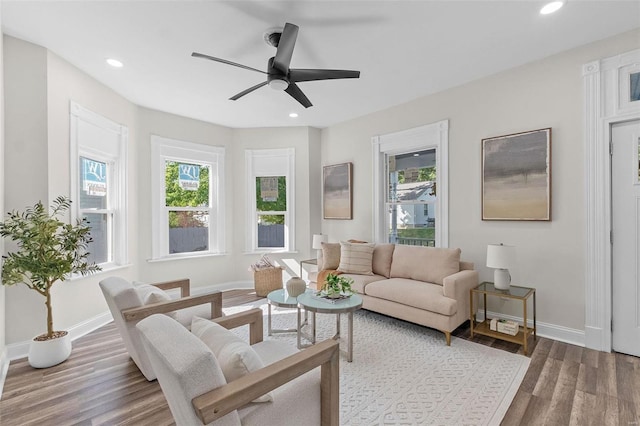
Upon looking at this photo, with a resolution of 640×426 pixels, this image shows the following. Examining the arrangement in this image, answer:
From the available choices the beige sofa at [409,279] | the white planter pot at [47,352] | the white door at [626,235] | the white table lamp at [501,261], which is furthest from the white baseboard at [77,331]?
the white door at [626,235]

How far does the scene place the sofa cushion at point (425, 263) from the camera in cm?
351

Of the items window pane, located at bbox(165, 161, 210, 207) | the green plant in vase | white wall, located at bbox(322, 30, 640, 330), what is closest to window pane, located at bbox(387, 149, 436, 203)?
white wall, located at bbox(322, 30, 640, 330)

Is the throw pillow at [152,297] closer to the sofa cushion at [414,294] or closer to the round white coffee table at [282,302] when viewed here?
the round white coffee table at [282,302]

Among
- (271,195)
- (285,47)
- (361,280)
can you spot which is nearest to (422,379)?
(361,280)

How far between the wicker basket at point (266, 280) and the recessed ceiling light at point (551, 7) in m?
4.49

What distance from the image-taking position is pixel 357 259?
415 centimetres

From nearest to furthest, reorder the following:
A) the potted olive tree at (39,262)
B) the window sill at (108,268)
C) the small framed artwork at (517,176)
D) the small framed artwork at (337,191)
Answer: the potted olive tree at (39,262) → the small framed artwork at (517,176) → the window sill at (108,268) → the small framed artwork at (337,191)

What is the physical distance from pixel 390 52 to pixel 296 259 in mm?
3648

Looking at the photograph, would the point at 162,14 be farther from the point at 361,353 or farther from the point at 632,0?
the point at 632,0

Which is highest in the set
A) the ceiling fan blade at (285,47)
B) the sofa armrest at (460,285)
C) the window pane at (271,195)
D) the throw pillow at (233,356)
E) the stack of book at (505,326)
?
the ceiling fan blade at (285,47)

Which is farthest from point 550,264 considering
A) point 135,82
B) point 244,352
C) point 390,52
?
point 135,82

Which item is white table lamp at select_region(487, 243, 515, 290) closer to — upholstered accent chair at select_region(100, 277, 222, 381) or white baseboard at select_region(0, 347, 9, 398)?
upholstered accent chair at select_region(100, 277, 222, 381)

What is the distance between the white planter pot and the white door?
5.11 metres

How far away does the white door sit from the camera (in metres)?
2.71
